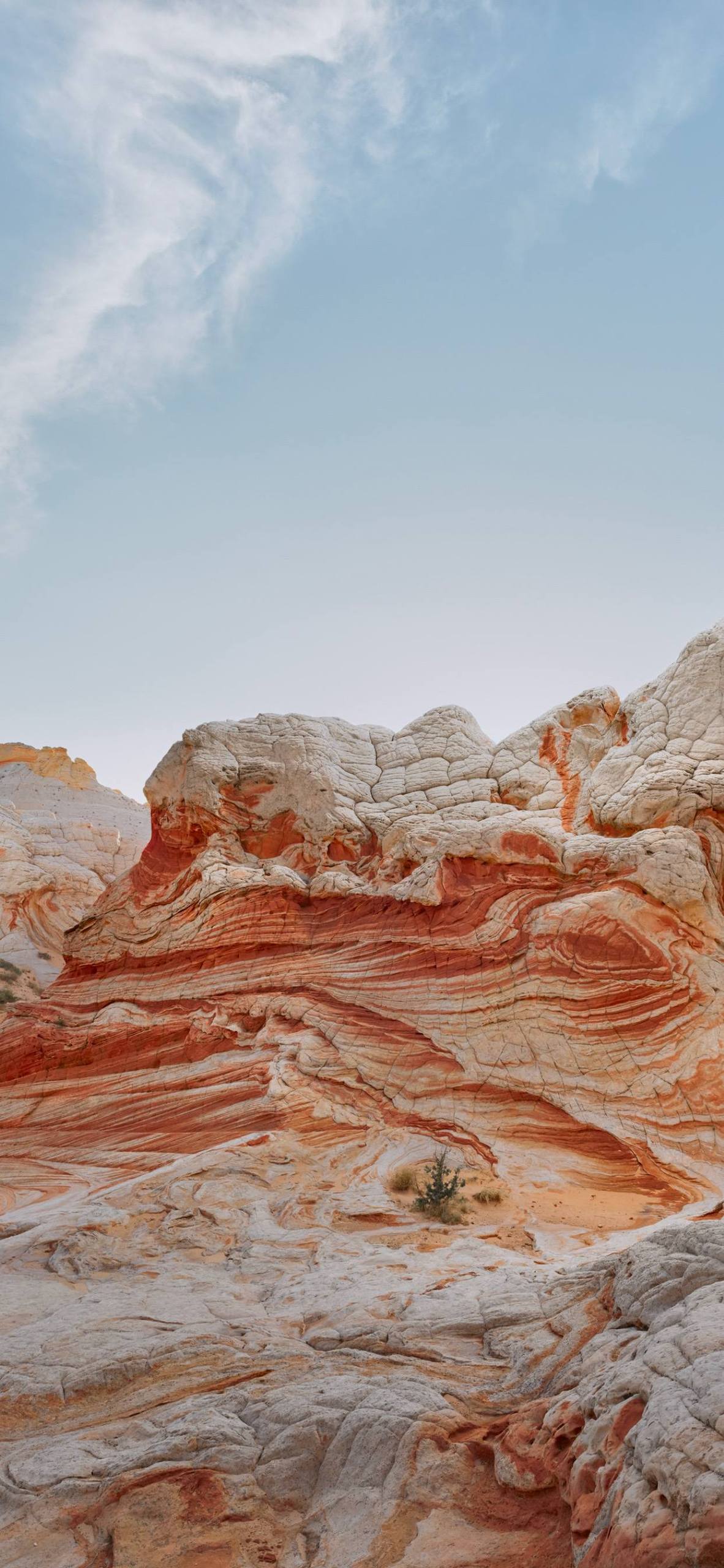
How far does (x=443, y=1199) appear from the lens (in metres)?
12.7

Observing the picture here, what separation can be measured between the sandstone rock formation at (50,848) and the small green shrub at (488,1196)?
65.7ft

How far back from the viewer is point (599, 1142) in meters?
14.9

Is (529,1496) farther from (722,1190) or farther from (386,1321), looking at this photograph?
(722,1190)

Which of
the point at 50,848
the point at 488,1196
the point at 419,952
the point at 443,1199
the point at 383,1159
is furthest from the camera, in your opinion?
the point at 50,848

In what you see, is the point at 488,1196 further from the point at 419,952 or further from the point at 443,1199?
the point at 419,952

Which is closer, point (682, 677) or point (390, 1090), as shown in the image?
point (390, 1090)

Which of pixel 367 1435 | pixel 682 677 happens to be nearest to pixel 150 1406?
pixel 367 1435

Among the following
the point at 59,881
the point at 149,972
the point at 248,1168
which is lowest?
the point at 248,1168

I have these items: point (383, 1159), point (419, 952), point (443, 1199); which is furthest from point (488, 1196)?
point (419, 952)

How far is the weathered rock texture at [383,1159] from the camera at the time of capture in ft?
16.2

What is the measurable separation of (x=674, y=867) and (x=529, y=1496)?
533 inches

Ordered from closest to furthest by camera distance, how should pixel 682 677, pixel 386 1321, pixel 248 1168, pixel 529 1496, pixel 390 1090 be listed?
pixel 529 1496, pixel 386 1321, pixel 248 1168, pixel 390 1090, pixel 682 677

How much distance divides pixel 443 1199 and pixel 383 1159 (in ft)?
8.10

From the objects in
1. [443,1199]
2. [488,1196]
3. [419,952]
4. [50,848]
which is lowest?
[488,1196]
